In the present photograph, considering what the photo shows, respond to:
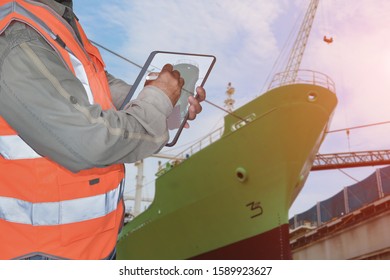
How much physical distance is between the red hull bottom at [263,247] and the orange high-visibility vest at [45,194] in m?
5.75

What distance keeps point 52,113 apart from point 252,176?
674cm

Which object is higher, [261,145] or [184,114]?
[261,145]

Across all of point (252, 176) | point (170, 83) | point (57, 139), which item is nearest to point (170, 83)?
point (170, 83)

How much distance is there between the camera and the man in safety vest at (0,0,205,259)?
77cm

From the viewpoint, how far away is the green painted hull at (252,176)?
7.08 metres

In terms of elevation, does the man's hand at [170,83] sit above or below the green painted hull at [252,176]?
below

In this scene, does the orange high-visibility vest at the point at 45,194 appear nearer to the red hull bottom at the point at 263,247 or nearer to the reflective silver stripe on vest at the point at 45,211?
the reflective silver stripe on vest at the point at 45,211

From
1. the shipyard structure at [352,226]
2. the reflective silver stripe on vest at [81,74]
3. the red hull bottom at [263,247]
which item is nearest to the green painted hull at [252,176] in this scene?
the red hull bottom at [263,247]

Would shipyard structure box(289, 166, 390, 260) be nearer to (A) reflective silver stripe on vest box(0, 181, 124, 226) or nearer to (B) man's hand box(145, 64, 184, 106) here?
(B) man's hand box(145, 64, 184, 106)

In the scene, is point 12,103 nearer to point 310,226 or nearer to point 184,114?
point 184,114

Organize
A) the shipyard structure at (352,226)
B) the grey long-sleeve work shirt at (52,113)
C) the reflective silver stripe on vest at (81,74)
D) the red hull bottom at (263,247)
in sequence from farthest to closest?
the shipyard structure at (352,226), the red hull bottom at (263,247), the reflective silver stripe on vest at (81,74), the grey long-sleeve work shirt at (52,113)

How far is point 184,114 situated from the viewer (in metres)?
1.20
